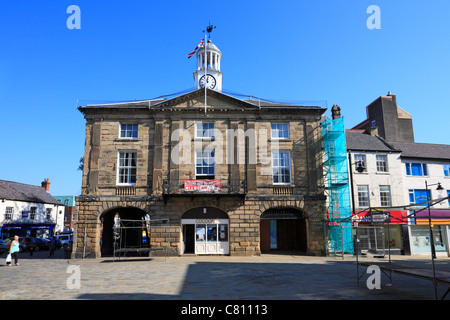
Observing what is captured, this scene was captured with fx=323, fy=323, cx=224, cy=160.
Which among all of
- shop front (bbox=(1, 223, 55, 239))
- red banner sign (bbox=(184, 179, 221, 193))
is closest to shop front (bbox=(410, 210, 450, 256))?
red banner sign (bbox=(184, 179, 221, 193))

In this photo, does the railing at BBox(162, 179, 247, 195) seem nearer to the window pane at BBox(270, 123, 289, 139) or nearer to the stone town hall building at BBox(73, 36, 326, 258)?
the stone town hall building at BBox(73, 36, 326, 258)

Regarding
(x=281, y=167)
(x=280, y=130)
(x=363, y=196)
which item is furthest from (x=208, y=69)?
(x=363, y=196)

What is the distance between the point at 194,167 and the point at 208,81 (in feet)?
30.7

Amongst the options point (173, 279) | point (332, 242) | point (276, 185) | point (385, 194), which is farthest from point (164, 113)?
point (385, 194)

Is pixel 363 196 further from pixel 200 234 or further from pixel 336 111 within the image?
pixel 200 234

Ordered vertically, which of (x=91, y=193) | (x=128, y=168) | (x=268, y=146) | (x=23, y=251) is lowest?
(x=23, y=251)

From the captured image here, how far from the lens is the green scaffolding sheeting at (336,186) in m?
23.7

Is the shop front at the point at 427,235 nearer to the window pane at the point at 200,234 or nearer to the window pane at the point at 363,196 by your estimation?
the window pane at the point at 363,196

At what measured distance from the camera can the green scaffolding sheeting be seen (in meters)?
23.7

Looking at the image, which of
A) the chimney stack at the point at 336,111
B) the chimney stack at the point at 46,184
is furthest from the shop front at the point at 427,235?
the chimney stack at the point at 46,184

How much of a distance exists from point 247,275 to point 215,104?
1392cm

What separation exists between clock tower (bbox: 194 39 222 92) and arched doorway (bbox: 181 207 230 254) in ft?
37.8

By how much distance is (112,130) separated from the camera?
2375cm
